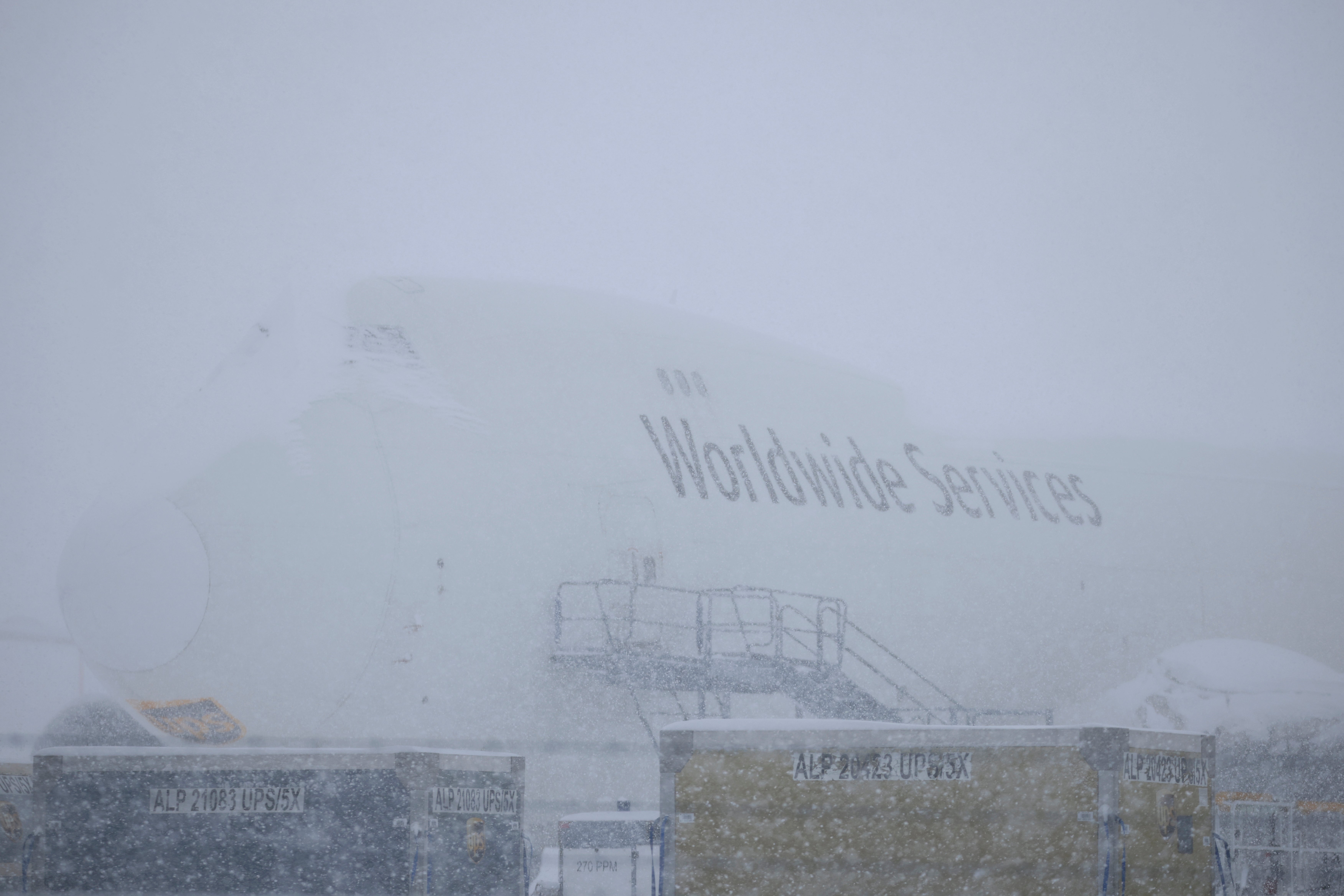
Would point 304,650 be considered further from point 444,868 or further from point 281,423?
point 444,868

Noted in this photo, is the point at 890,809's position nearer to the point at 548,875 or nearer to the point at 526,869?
the point at 526,869

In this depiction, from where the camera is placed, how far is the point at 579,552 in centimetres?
1235

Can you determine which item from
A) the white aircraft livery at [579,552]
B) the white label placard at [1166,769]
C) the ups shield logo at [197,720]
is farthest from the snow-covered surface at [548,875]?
the white label placard at [1166,769]

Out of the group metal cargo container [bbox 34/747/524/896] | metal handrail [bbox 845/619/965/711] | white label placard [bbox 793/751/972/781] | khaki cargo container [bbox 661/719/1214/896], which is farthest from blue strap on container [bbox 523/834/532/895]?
metal handrail [bbox 845/619/965/711]

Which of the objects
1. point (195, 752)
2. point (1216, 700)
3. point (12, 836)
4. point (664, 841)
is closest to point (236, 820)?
point (195, 752)

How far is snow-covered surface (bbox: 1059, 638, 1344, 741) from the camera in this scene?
15508 millimetres

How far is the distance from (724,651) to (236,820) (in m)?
6.51

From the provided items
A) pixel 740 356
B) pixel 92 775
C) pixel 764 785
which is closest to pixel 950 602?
pixel 740 356

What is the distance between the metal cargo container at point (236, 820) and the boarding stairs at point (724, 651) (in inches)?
174

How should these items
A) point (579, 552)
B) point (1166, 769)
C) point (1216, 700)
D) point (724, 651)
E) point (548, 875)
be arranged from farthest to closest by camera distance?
point (1216, 700) < point (724, 651) < point (579, 552) < point (548, 875) < point (1166, 769)

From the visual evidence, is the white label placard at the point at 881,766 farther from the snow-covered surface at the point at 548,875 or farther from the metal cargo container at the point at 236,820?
the snow-covered surface at the point at 548,875

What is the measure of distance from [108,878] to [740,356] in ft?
30.4

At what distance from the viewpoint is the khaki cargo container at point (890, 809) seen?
258 inches

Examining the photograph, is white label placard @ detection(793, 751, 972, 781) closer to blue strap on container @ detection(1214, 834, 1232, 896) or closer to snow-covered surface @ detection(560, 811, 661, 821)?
blue strap on container @ detection(1214, 834, 1232, 896)
